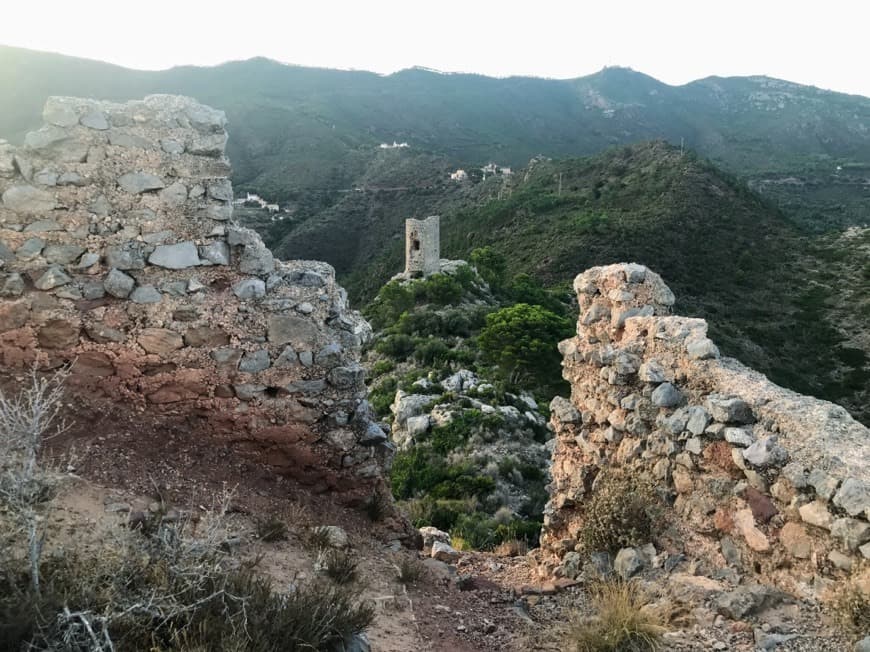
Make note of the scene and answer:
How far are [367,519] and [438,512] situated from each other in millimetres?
4549

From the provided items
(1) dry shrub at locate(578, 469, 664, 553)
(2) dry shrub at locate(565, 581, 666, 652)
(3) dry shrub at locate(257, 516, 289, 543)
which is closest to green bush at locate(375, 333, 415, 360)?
(1) dry shrub at locate(578, 469, 664, 553)

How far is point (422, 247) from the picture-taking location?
2972cm

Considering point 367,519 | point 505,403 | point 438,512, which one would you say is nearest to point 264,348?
point 367,519

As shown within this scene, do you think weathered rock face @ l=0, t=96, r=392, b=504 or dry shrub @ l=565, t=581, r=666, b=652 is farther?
weathered rock face @ l=0, t=96, r=392, b=504

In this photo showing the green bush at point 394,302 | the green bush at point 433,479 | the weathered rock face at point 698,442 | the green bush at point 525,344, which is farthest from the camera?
the green bush at point 394,302

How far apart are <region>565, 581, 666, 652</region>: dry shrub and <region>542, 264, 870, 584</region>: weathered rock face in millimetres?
875

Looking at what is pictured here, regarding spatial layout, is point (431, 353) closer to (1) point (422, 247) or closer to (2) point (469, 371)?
(2) point (469, 371)

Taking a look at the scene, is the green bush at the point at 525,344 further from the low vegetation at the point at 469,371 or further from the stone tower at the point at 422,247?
the stone tower at the point at 422,247

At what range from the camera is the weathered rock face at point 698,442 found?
337cm

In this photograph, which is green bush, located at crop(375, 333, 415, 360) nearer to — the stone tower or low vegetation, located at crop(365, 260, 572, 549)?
low vegetation, located at crop(365, 260, 572, 549)

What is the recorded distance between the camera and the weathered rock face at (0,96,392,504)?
14.2ft

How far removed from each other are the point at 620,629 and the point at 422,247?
27.1 metres

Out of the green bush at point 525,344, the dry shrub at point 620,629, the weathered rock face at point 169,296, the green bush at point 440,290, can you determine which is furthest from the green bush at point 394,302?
the dry shrub at point 620,629

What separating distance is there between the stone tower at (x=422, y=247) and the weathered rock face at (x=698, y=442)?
78.2 ft
